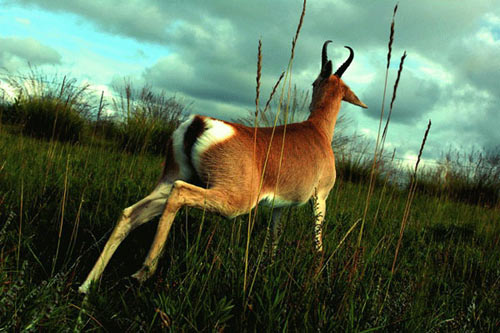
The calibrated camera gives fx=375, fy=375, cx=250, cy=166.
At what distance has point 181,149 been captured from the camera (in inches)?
105

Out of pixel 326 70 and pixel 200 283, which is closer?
pixel 200 283

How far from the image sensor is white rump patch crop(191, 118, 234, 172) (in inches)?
102

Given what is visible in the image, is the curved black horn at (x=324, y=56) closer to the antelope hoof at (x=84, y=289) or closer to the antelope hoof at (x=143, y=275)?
the antelope hoof at (x=143, y=275)

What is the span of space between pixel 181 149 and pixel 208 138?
0.74ft

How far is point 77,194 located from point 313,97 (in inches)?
113

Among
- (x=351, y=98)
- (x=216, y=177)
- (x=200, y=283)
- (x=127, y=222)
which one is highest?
(x=351, y=98)

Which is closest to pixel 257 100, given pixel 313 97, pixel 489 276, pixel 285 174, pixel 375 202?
pixel 285 174

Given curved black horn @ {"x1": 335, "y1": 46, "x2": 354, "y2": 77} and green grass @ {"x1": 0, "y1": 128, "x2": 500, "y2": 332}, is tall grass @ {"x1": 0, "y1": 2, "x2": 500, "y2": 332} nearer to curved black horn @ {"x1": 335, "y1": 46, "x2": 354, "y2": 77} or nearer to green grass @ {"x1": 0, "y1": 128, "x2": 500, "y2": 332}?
green grass @ {"x1": 0, "y1": 128, "x2": 500, "y2": 332}

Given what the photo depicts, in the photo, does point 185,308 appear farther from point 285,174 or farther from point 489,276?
point 489,276

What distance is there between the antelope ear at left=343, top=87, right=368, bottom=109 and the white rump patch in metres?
2.42

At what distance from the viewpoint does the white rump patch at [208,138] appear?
2.60 metres

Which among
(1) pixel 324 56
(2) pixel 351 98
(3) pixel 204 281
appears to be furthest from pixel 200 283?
(2) pixel 351 98

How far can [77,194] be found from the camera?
3979 mm

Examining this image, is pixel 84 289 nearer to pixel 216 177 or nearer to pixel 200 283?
pixel 200 283
